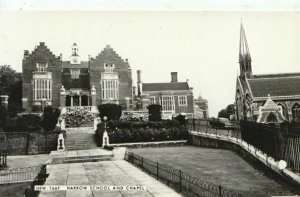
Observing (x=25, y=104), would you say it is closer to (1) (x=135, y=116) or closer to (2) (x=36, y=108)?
(2) (x=36, y=108)

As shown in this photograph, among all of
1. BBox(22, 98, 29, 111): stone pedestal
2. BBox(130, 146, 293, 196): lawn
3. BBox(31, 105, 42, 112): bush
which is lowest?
BBox(130, 146, 293, 196): lawn

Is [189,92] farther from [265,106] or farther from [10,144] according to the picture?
[10,144]

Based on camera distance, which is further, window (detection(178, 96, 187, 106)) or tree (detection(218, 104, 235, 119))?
tree (detection(218, 104, 235, 119))

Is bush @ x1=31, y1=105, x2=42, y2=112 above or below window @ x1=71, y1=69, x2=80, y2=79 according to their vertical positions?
below

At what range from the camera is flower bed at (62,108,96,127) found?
1271 inches

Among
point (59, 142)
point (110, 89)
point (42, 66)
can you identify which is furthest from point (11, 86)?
point (59, 142)

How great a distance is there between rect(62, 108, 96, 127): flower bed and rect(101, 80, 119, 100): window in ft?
21.7

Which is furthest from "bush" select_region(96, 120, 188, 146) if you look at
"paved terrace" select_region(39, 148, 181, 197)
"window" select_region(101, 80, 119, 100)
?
"window" select_region(101, 80, 119, 100)

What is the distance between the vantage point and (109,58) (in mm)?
40969

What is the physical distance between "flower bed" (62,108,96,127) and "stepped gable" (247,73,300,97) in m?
25.5

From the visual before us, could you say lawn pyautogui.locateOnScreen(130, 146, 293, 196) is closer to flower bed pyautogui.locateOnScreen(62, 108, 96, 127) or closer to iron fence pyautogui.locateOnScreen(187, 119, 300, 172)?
iron fence pyautogui.locateOnScreen(187, 119, 300, 172)

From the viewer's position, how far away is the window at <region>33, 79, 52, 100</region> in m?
37.8

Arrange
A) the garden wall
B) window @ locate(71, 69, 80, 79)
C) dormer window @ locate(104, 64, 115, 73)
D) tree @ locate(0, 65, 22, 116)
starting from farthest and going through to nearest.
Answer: tree @ locate(0, 65, 22, 116)
window @ locate(71, 69, 80, 79)
dormer window @ locate(104, 64, 115, 73)
the garden wall

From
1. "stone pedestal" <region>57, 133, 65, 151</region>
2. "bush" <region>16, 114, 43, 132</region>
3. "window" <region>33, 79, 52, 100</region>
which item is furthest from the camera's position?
"window" <region>33, 79, 52, 100</region>
